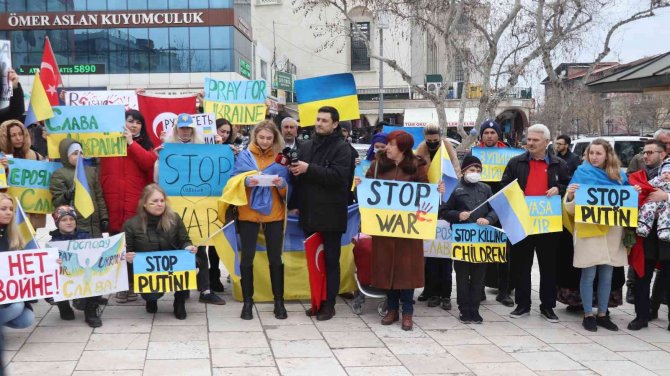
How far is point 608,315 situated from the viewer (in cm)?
705

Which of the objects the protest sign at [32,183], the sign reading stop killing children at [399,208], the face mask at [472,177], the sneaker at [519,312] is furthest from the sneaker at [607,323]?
the protest sign at [32,183]

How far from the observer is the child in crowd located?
23.1 feet

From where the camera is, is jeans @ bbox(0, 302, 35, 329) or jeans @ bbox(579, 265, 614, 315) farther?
jeans @ bbox(579, 265, 614, 315)

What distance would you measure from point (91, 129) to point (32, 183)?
771mm

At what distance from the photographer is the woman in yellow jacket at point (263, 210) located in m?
6.85

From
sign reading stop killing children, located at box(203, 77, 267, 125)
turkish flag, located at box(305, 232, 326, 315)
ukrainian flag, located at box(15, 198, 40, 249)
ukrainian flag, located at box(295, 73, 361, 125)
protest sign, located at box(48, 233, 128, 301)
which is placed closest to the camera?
ukrainian flag, located at box(15, 198, 40, 249)

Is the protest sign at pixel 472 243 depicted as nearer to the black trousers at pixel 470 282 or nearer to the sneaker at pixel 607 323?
the black trousers at pixel 470 282

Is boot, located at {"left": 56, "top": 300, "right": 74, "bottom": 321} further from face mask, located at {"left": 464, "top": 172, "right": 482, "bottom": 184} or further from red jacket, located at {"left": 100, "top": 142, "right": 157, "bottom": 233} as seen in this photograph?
face mask, located at {"left": 464, "top": 172, "right": 482, "bottom": 184}

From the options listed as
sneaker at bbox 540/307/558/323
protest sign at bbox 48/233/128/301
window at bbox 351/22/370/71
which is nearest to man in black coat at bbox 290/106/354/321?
protest sign at bbox 48/233/128/301

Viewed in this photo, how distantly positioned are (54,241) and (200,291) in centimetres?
188

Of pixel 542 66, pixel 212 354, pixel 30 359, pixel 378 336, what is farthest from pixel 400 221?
pixel 542 66

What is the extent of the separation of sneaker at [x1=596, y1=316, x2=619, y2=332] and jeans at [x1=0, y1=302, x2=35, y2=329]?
17.5ft

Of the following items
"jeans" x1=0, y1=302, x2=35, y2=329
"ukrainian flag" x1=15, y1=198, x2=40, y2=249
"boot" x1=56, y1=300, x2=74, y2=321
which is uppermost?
"ukrainian flag" x1=15, y1=198, x2=40, y2=249

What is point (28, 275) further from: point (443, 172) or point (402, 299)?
point (443, 172)
